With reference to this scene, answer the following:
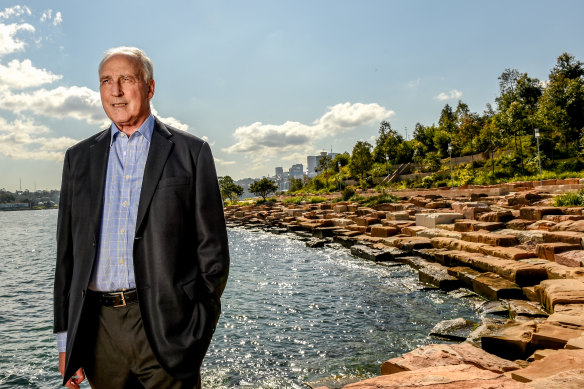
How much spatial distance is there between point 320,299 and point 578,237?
5.62 metres

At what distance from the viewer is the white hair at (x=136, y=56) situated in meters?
2.01

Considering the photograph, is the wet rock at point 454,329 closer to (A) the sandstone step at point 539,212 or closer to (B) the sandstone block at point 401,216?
(A) the sandstone step at point 539,212

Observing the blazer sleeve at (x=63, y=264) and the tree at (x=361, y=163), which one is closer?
the blazer sleeve at (x=63, y=264)

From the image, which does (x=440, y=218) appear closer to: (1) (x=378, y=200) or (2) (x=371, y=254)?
(2) (x=371, y=254)

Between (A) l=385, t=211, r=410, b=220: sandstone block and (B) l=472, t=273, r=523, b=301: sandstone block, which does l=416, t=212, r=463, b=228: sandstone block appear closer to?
(A) l=385, t=211, r=410, b=220: sandstone block

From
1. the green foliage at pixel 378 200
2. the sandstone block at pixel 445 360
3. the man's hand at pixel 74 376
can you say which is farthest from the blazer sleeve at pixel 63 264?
the green foliage at pixel 378 200

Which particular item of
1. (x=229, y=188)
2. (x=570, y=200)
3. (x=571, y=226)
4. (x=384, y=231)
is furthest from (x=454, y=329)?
(x=229, y=188)

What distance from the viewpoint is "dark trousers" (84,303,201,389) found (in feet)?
6.01

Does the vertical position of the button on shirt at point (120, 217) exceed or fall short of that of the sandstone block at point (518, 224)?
it exceeds it

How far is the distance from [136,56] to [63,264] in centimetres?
112

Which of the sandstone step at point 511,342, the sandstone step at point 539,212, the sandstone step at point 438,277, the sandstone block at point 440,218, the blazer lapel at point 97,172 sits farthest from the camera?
the sandstone block at point 440,218

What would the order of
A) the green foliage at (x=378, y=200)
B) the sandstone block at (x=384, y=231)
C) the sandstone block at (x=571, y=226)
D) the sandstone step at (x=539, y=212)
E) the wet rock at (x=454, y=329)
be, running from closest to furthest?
the wet rock at (x=454, y=329) < the sandstone block at (x=571, y=226) < the sandstone step at (x=539, y=212) < the sandstone block at (x=384, y=231) < the green foliage at (x=378, y=200)

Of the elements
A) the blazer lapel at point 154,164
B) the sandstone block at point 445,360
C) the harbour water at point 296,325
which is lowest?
the harbour water at point 296,325

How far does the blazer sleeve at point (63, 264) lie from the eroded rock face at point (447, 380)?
220 cm
